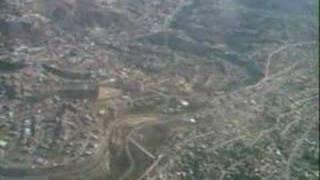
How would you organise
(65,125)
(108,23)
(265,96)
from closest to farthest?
(65,125)
(265,96)
(108,23)

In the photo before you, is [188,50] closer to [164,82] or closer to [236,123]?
[164,82]

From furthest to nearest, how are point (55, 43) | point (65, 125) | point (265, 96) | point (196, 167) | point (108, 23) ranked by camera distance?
point (108, 23), point (55, 43), point (265, 96), point (65, 125), point (196, 167)

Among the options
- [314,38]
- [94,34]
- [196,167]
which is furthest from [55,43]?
[314,38]

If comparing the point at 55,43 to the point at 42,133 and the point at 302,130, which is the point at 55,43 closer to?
the point at 42,133

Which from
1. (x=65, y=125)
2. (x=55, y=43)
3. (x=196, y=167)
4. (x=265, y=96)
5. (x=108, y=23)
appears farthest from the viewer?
(x=108, y=23)

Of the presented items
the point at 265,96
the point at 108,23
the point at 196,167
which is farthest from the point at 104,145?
the point at 108,23

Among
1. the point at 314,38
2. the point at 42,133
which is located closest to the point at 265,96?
the point at 314,38

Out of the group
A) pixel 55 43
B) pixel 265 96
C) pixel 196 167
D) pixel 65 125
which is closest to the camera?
pixel 196 167

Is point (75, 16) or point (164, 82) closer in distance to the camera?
point (164, 82)

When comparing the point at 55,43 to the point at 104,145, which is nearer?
the point at 104,145
